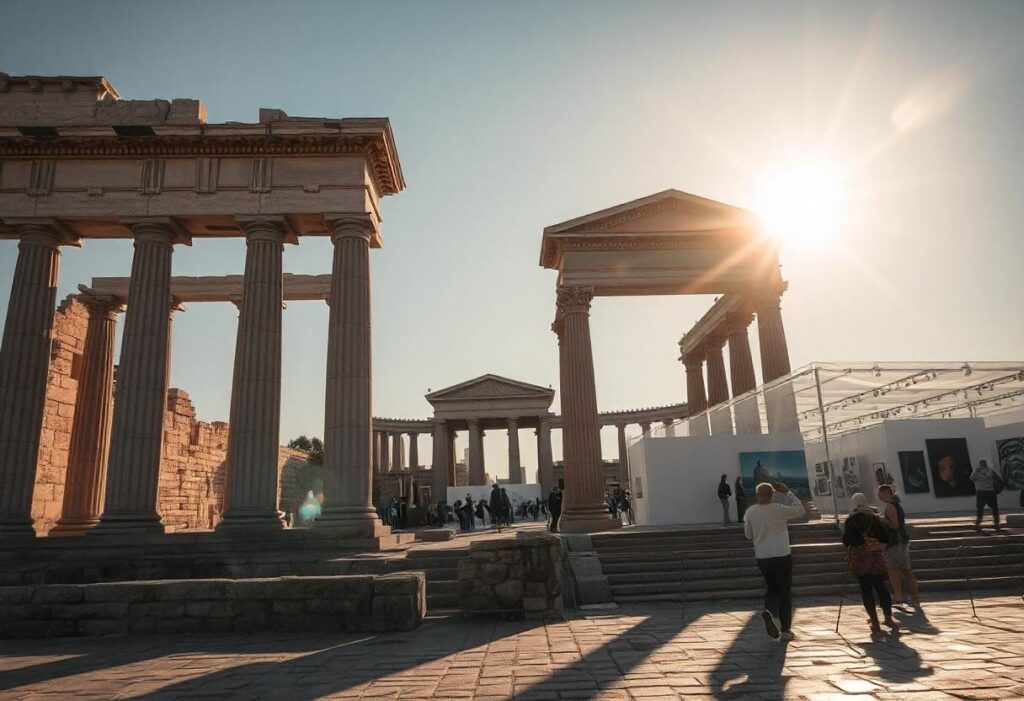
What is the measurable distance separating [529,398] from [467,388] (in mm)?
5001

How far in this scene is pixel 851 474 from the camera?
20.3m

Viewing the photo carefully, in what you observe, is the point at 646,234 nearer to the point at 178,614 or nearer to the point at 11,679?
the point at 178,614

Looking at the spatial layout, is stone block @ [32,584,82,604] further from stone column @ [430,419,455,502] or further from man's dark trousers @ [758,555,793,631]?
stone column @ [430,419,455,502]

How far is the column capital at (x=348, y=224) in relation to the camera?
14094mm

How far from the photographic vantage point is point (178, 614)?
7758 millimetres

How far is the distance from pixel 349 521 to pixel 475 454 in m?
38.0

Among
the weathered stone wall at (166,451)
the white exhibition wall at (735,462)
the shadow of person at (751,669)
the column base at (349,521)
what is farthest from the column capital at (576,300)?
the shadow of person at (751,669)

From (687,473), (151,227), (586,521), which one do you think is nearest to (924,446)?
(687,473)

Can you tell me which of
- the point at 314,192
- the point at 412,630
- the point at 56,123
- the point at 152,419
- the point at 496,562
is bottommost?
the point at 412,630

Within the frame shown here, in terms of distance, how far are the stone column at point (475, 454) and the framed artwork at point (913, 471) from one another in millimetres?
34381

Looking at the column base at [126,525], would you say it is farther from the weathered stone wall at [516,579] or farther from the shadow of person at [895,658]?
the shadow of person at [895,658]

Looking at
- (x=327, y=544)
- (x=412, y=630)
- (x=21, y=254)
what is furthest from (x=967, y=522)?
(x=21, y=254)

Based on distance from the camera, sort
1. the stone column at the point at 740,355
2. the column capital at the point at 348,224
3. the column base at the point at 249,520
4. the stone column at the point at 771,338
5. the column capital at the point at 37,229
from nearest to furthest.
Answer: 1. the column base at the point at 249,520
2. the column capital at the point at 37,229
3. the column capital at the point at 348,224
4. the stone column at the point at 771,338
5. the stone column at the point at 740,355

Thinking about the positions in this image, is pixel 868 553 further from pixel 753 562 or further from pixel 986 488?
pixel 986 488
